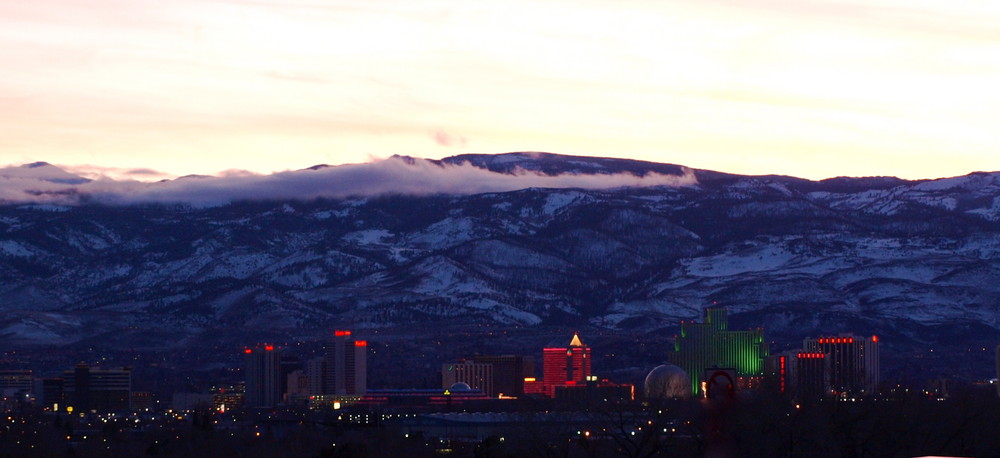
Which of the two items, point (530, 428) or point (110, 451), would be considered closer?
point (530, 428)

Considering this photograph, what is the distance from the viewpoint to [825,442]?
102 metres

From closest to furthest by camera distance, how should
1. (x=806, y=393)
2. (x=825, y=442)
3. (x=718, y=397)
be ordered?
(x=718, y=397) → (x=825, y=442) → (x=806, y=393)

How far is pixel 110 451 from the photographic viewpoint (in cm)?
15675

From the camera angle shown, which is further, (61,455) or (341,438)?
(341,438)

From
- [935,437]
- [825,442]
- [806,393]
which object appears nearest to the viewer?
[825,442]

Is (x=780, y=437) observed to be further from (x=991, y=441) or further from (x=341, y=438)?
(x=341, y=438)

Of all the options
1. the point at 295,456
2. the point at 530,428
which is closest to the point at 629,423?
the point at 530,428

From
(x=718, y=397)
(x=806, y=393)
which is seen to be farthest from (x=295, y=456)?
(x=718, y=397)

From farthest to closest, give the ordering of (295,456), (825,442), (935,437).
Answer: (295,456) < (935,437) < (825,442)

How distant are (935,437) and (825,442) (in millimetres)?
10524

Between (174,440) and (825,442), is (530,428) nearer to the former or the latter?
(825,442)

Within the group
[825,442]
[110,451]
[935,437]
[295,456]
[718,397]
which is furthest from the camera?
[110,451]

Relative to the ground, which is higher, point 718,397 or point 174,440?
point 718,397

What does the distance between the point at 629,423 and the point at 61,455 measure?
148 feet
